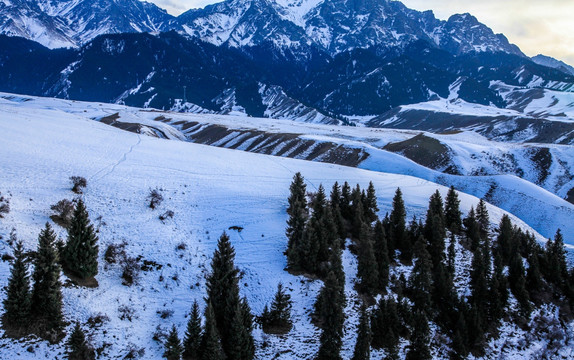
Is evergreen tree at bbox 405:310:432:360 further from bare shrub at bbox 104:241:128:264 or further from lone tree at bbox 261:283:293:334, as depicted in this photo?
bare shrub at bbox 104:241:128:264

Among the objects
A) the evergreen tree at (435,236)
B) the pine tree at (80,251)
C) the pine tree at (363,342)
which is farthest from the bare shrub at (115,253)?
the evergreen tree at (435,236)

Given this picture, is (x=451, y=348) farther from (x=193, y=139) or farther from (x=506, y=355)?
(x=193, y=139)

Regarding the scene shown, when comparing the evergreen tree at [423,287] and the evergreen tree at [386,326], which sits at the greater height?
the evergreen tree at [423,287]

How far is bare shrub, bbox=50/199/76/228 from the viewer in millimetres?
32188

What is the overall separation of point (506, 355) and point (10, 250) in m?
41.6

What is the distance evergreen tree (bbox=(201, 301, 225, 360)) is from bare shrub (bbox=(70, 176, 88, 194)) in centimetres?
2186

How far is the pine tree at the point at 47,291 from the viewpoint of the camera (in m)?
22.8

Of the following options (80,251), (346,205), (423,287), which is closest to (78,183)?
(80,251)

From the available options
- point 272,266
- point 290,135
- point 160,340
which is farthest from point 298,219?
point 290,135

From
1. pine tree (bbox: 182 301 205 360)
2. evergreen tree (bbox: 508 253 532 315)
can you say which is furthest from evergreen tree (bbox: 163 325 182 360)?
evergreen tree (bbox: 508 253 532 315)

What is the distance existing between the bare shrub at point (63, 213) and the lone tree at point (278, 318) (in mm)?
18411

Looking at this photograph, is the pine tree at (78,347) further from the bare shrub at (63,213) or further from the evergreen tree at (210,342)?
the bare shrub at (63,213)

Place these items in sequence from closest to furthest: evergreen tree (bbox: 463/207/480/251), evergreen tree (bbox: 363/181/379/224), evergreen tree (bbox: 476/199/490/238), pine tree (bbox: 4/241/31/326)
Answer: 1. pine tree (bbox: 4/241/31/326)
2. evergreen tree (bbox: 463/207/480/251)
3. evergreen tree (bbox: 363/181/379/224)
4. evergreen tree (bbox: 476/199/490/238)

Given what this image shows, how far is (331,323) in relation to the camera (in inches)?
1093
